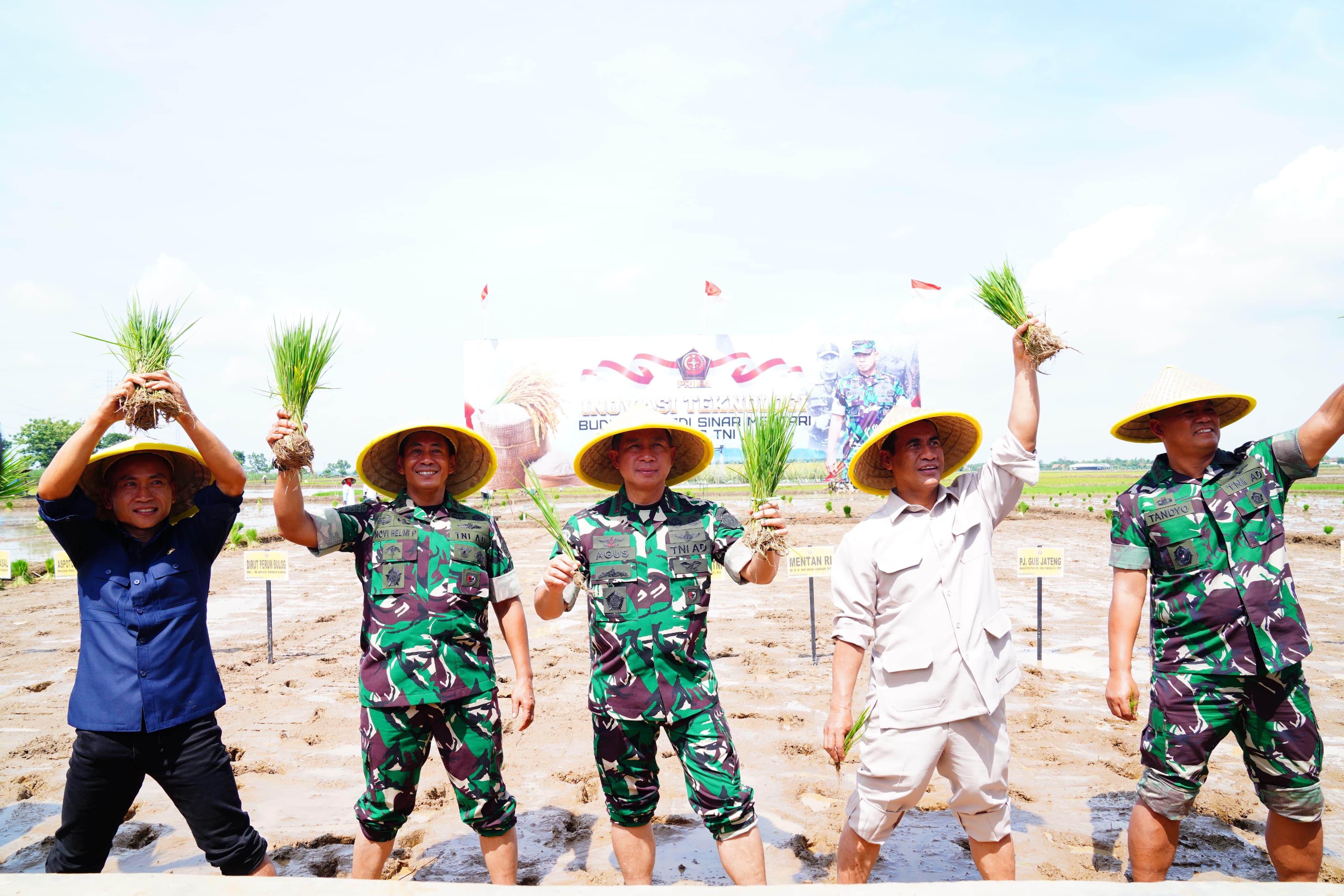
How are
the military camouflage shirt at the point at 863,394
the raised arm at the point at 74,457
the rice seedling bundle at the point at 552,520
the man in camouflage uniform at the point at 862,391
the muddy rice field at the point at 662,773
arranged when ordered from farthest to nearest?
the man in camouflage uniform at the point at 862,391 → the military camouflage shirt at the point at 863,394 → the muddy rice field at the point at 662,773 → the rice seedling bundle at the point at 552,520 → the raised arm at the point at 74,457

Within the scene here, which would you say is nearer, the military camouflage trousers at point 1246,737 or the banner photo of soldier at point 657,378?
the military camouflage trousers at point 1246,737

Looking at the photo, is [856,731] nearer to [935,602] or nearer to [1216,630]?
[935,602]

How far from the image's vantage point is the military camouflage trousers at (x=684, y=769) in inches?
106

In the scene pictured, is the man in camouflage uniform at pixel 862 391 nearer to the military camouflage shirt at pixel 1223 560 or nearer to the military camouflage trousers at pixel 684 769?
the military camouflage shirt at pixel 1223 560

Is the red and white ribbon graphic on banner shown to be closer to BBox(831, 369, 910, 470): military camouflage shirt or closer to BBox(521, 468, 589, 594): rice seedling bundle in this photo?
BBox(831, 369, 910, 470): military camouflage shirt

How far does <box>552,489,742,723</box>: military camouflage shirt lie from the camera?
275cm

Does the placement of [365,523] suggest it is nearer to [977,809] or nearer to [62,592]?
[977,809]

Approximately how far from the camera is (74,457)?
254 cm

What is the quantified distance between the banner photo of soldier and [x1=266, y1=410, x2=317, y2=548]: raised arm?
2894cm

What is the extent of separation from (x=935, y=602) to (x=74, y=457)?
9.25 ft

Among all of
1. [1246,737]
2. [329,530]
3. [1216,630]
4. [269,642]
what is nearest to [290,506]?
[329,530]

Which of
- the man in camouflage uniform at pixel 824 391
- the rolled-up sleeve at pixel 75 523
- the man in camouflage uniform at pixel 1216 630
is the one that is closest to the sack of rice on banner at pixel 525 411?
the man in camouflage uniform at pixel 824 391

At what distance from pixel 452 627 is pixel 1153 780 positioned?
2.52 meters

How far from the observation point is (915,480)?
2.82m
